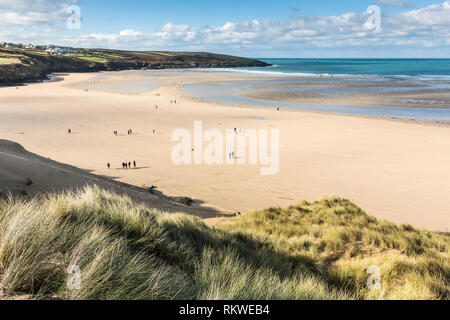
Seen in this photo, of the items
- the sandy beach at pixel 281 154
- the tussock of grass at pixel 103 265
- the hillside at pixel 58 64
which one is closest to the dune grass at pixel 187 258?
the tussock of grass at pixel 103 265

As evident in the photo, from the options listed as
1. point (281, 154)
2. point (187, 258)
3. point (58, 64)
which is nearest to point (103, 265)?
point (187, 258)

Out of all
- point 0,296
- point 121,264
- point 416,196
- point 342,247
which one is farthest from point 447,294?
point 416,196

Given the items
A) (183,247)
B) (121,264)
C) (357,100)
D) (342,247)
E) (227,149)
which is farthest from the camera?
(357,100)

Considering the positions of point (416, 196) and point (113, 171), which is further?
point (113, 171)

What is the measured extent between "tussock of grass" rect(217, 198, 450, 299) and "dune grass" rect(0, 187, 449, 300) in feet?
0.07

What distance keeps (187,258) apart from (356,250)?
3474 mm

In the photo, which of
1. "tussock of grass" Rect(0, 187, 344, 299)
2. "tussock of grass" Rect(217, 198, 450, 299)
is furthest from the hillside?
"tussock of grass" Rect(0, 187, 344, 299)

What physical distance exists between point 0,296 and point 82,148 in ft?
83.3

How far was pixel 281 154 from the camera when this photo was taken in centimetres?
2394

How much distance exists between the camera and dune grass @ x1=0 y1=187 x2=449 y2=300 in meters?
2.64

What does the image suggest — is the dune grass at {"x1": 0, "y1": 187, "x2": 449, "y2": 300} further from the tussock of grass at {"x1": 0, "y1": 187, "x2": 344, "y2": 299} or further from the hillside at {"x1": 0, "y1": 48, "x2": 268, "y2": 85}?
the hillside at {"x1": 0, "y1": 48, "x2": 268, "y2": 85}

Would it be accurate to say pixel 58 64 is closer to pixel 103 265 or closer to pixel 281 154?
pixel 281 154

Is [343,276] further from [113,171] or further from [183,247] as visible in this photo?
[113,171]

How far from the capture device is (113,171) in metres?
19.6
